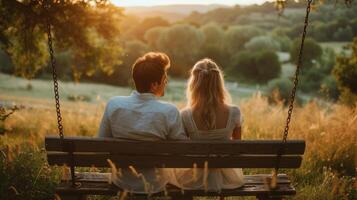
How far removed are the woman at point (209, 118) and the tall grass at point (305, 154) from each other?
118 centimetres

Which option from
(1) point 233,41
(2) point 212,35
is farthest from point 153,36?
(1) point 233,41

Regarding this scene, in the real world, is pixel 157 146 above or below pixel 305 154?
above

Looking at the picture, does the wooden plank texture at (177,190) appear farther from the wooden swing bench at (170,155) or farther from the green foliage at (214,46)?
the green foliage at (214,46)

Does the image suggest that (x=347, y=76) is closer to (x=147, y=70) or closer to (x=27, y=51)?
(x=27, y=51)

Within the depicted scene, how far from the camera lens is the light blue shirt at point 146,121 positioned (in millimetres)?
4129

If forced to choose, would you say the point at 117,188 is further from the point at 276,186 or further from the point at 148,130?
the point at 276,186

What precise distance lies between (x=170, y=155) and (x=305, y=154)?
3362mm

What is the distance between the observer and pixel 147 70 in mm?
4125

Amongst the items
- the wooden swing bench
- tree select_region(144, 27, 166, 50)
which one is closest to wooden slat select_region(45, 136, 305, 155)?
the wooden swing bench

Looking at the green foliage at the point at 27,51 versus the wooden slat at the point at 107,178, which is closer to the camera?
the wooden slat at the point at 107,178

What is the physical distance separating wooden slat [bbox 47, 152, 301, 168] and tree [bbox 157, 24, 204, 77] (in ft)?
195

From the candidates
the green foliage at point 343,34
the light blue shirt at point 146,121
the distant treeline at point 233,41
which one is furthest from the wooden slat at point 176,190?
the green foliage at point 343,34

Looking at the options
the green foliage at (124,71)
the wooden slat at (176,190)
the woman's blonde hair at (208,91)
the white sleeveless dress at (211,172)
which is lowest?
the green foliage at (124,71)

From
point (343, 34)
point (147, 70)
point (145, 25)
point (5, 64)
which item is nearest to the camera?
point (147, 70)
